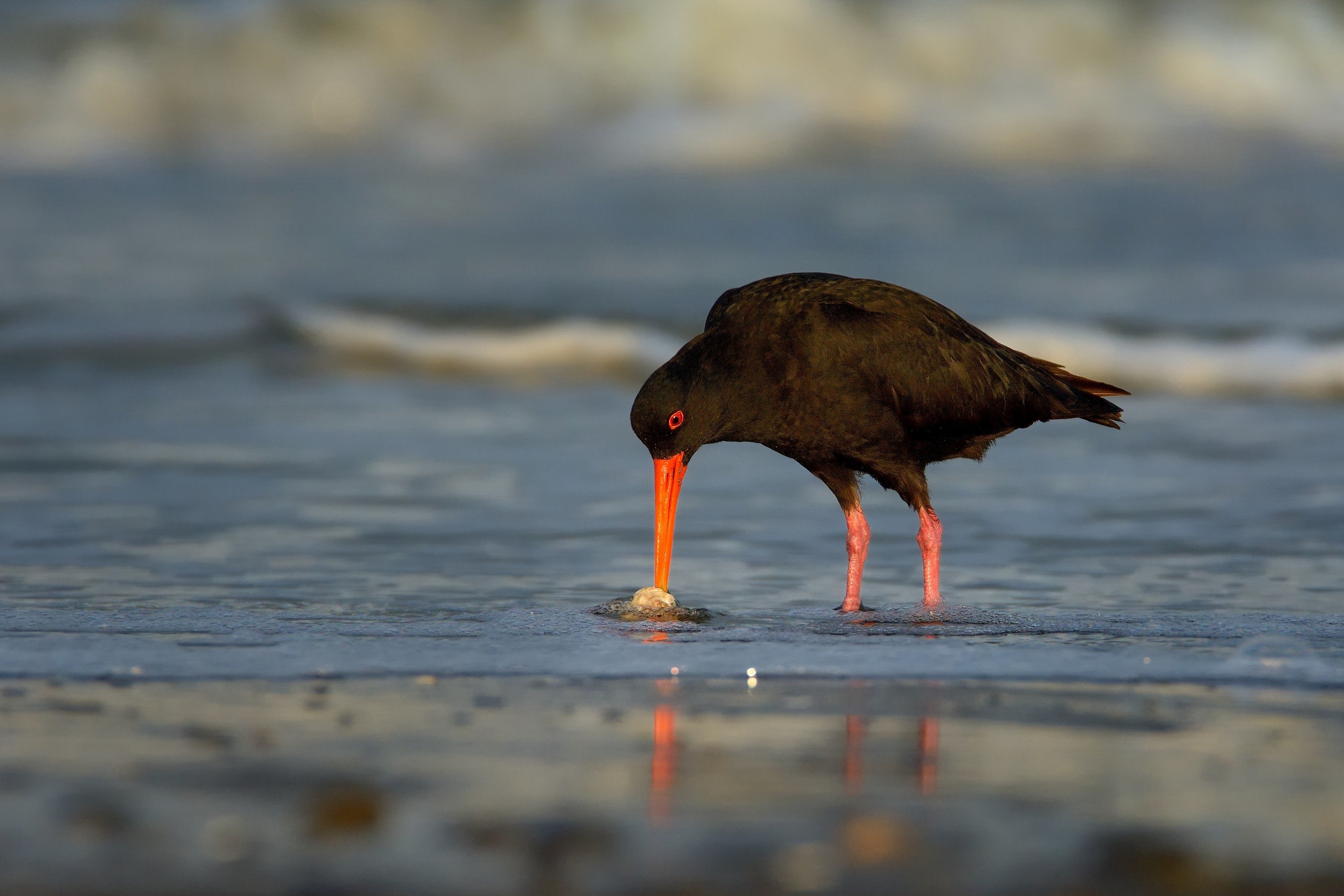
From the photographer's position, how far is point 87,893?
8.89 ft

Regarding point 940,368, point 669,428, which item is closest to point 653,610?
point 669,428

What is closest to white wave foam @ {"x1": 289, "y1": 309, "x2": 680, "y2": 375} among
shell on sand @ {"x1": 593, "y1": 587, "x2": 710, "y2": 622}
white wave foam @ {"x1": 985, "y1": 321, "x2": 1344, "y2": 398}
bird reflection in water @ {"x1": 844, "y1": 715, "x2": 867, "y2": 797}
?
white wave foam @ {"x1": 985, "y1": 321, "x2": 1344, "y2": 398}

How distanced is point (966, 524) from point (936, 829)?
16.0 ft

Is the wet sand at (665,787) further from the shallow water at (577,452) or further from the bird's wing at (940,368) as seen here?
the bird's wing at (940,368)

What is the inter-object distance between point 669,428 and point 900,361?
3.10ft

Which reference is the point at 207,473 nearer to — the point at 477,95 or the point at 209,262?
the point at 209,262

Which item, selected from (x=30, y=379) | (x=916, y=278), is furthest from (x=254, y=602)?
(x=916, y=278)

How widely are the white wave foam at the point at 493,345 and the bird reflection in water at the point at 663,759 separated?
396 inches

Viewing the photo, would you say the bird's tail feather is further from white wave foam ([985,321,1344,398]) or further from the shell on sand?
white wave foam ([985,321,1344,398])

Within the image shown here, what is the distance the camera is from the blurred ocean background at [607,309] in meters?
5.93

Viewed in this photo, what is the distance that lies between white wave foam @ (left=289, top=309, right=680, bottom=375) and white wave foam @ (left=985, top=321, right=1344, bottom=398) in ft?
10.6

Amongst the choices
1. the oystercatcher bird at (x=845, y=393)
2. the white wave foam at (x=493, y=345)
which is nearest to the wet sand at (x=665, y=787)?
the oystercatcher bird at (x=845, y=393)

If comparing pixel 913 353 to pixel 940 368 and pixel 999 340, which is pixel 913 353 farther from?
pixel 999 340

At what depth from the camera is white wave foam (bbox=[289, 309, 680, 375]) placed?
581 inches
